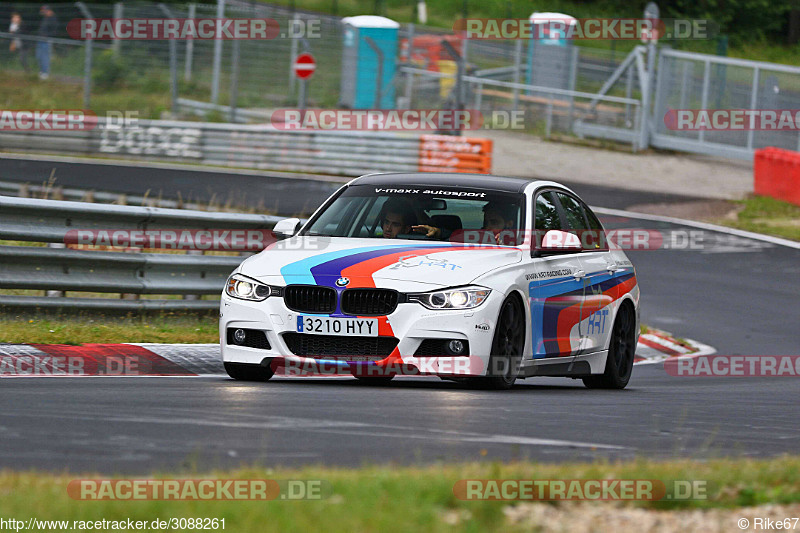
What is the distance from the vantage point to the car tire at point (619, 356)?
437 inches

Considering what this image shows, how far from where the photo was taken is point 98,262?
452 inches

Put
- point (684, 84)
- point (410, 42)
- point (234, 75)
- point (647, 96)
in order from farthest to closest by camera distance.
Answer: point (410, 42) → point (234, 75) → point (647, 96) → point (684, 84)

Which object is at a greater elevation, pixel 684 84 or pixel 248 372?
pixel 684 84

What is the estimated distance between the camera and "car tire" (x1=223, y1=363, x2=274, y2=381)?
30.9ft

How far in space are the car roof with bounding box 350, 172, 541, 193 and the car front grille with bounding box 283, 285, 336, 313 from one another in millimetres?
1652

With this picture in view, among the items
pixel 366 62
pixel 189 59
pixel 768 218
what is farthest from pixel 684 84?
pixel 189 59

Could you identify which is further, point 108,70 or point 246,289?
point 108,70

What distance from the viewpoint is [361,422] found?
7.33 meters

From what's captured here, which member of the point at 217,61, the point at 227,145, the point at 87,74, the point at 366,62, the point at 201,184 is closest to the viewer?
the point at 201,184

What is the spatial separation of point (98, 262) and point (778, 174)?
18389 millimetres

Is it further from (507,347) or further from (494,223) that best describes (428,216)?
(507,347)

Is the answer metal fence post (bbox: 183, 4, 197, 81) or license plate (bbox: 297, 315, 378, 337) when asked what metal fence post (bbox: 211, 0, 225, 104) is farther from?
license plate (bbox: 297, 315, 378, 337)

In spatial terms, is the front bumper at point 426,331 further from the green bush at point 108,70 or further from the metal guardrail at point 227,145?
the green bush at point 108,70

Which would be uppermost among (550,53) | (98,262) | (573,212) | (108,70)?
(573,212)
